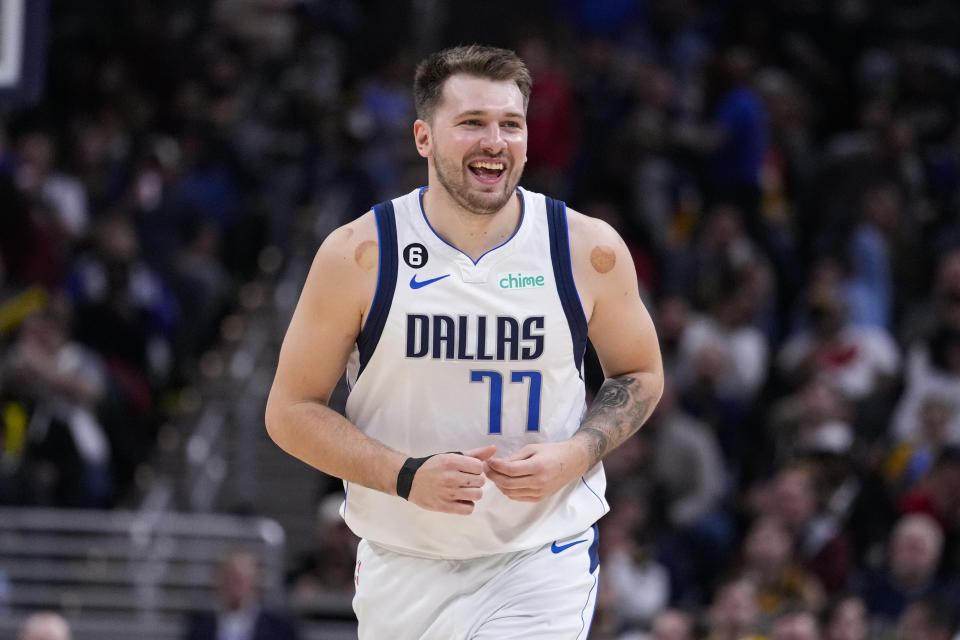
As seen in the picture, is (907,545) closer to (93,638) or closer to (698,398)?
(698,398)

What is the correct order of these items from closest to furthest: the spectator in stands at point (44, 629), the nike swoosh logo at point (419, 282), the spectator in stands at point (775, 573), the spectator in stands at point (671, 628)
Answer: the nike swoosh logo at point (419, 282) < the spectator in stands at point (44, 629) < the spectator in stands at point (671, 628) < the spectator in stands at point (775, 573)

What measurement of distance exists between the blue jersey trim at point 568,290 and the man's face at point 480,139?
229 mm

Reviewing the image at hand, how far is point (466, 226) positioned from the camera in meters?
4.89

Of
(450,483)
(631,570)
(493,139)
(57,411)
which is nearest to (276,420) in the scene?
(450,483)

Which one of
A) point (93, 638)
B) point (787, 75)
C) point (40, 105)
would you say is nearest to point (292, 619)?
point (93, 638)

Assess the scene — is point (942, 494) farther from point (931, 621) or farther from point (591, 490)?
point (591, 490)

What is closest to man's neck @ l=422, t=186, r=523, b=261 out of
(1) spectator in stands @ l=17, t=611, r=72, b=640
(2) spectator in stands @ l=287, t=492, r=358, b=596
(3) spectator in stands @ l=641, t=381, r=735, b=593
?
(1) spectator in stands @ l=17, t=611, r=72, b=640

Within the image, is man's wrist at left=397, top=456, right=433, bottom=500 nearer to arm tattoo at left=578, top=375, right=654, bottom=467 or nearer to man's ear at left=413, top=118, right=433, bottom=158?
arm tattoo at left=578, top=375, right=654, bottom=467

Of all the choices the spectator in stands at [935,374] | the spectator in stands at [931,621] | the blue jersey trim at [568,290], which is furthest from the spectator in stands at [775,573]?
the blue jersey trim at [568,290]

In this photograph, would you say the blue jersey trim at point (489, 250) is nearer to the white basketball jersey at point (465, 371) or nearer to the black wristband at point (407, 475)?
the white basketball jersey at point (465, 371)

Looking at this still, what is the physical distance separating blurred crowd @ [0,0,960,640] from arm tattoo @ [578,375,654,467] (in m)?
4.18

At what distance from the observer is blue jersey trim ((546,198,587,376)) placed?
15.8ft

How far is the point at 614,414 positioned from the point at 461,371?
1.66 feet

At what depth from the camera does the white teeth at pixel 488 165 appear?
4.75m
